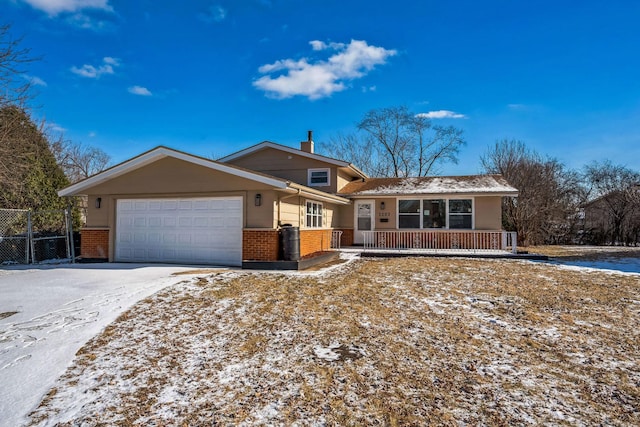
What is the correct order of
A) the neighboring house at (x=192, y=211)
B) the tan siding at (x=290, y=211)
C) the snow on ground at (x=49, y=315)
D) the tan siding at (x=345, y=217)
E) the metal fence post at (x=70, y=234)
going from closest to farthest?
the snow on ground at (x=49, y=315), the neighboring house at (x=192, y=211), the tan siding at (x=290, y=211), the metal fence post at (x=70, y=234), the tan siding at (x=345, y=217)

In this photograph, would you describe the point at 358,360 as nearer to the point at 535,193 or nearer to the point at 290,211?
the point at 290,211

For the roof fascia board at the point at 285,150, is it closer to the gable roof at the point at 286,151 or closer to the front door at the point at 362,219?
the gable roof at the point at 286,151

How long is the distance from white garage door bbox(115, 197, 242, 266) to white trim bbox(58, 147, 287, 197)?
91cm

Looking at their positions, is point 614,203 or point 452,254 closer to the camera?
point 452,254

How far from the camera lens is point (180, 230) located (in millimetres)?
11039

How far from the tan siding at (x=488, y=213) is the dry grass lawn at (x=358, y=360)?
8.17m

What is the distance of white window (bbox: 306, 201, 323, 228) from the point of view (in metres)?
13.0

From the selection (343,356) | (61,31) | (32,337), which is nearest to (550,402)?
(343,356)

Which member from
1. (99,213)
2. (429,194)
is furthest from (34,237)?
(429,194)

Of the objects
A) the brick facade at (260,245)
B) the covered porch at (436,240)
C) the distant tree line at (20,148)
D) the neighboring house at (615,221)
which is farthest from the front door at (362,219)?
the neighboring house at (615,221)

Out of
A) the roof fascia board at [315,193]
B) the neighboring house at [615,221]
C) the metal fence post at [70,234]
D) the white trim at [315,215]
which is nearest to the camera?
the roof fascia board at [315,193]

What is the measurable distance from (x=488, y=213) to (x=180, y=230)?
1253 centimetres

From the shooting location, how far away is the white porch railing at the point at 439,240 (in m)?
15.1

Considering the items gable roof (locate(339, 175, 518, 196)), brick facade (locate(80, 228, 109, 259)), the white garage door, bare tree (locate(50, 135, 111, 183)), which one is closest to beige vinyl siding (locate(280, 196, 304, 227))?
the white garage door
